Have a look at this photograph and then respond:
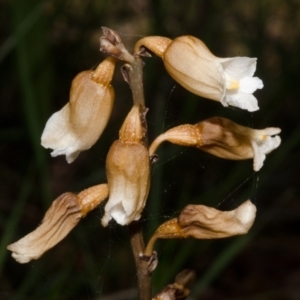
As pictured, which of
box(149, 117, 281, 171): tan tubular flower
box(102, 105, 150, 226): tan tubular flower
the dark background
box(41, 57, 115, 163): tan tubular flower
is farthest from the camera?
the dark background

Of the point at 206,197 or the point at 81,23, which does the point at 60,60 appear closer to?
the point at 81,23

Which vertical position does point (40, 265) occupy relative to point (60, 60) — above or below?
below

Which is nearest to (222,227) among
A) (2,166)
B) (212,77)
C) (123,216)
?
(123,216)

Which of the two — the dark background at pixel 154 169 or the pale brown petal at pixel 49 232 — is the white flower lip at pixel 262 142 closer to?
the pale brown petal at pixel 49 232

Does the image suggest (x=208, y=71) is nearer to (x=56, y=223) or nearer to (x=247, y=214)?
(x=247, y=214)

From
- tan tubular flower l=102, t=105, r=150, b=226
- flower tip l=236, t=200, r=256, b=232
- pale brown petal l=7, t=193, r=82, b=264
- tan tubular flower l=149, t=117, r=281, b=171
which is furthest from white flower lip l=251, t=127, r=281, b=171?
pale brown petal l=7, t=193, r=82, b=264

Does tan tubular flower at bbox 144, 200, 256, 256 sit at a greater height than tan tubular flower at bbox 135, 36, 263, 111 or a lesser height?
lesser

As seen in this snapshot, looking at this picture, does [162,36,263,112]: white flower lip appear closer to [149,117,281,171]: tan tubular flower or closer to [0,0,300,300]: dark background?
[149,117,281,171]: tan tubular flower
